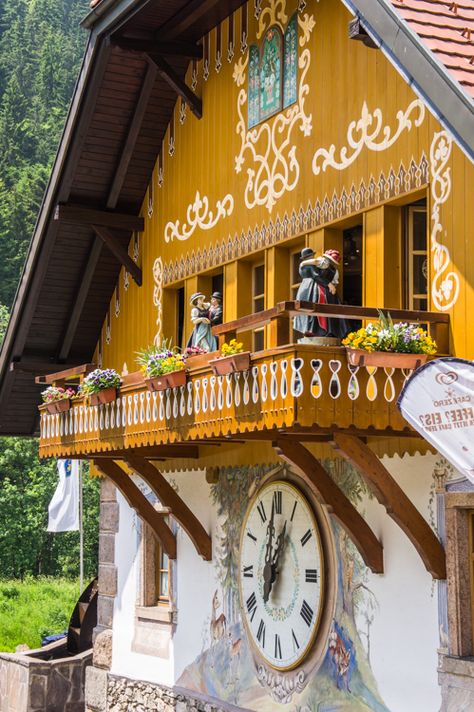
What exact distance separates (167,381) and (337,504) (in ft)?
6.36

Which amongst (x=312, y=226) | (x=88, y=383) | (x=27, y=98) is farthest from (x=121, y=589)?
(x=27, y=98)

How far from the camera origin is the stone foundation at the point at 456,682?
32.9 feet

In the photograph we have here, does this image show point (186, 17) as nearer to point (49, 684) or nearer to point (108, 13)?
point (108, 13)

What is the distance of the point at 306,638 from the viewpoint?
1223 centimetres

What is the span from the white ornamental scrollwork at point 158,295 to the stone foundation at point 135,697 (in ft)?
13.5

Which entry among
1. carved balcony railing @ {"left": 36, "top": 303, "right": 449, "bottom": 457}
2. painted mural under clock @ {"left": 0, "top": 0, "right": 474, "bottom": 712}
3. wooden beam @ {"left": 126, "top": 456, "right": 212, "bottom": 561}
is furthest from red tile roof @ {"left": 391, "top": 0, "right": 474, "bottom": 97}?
wooden beam @ {"left": 126, "top": 456, "right": 212, "bottom": 561}

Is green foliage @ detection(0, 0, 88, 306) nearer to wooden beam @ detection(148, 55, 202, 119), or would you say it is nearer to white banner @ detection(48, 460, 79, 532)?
white banner @ detection(48, 460, 79, 532)

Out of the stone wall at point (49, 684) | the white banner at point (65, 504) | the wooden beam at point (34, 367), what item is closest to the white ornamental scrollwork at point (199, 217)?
the wooden beam at point (34, 367)

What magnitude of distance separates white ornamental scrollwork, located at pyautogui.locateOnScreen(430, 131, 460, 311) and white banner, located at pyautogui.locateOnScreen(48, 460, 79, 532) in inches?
533

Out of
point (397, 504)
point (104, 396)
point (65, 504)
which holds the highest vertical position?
point (104, 396)

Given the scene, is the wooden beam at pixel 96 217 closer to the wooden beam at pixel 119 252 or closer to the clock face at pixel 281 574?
the wooden beam at pixel 119 252

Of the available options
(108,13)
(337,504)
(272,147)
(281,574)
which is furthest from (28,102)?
(337,504)

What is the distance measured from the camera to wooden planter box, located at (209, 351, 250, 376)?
34.8 ft

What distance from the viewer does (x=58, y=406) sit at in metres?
15.0
